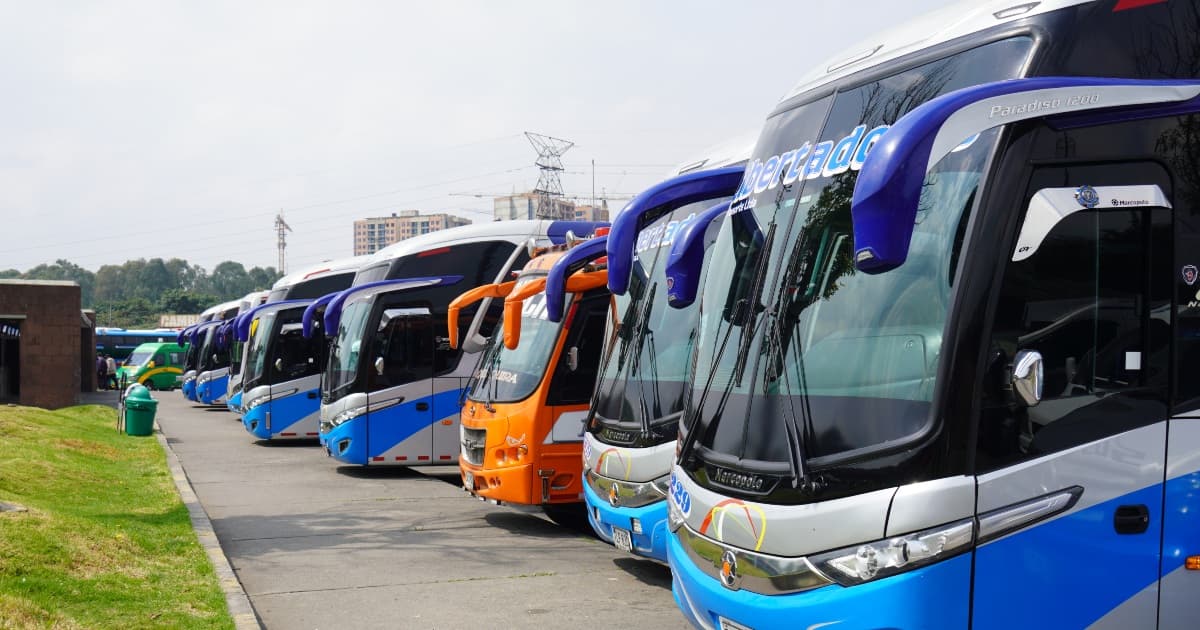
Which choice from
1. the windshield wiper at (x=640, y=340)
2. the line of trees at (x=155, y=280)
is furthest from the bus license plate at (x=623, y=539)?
the line of trees at (x=155, y=280)

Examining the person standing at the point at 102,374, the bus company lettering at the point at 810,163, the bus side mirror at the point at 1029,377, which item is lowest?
the person standing at the point at 102,374

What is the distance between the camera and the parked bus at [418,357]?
16984 mm

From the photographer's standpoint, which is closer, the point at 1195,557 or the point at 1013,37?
the point at 1195,557

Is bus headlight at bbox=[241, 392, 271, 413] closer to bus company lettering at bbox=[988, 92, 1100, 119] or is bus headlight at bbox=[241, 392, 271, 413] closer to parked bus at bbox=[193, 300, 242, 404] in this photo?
parked bus at bbox=[193, 300, 242, 404]

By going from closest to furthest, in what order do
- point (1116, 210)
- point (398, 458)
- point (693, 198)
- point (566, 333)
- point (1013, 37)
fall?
1. point (1116, 210)
2. point (1013, 37)
3. point (693, 198)
4. point (566, 333)
5. point (398, 458)

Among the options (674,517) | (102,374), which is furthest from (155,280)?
(674,517)

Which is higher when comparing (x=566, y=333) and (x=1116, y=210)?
(x=1116, y=210)

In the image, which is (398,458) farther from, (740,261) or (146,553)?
(740,261)

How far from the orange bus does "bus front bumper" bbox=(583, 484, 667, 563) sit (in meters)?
2.42

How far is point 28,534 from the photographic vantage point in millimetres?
8898

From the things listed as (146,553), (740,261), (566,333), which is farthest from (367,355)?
(740,261)

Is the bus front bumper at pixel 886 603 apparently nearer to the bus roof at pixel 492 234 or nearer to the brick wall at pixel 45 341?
the bus roof at pixel 492 234

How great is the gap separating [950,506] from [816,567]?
1.97ft

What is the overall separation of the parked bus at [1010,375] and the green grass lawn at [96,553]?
174 inches
